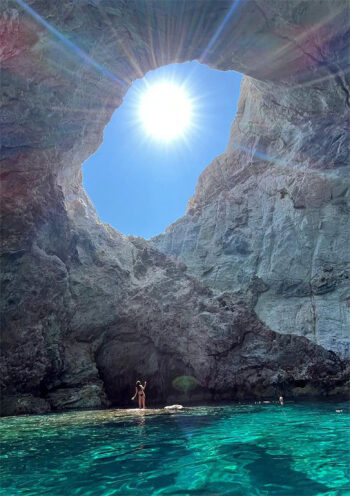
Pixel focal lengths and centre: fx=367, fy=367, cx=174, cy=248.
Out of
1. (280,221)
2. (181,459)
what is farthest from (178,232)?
(181,459)

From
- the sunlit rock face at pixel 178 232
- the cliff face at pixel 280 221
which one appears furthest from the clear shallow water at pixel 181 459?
the cliff face at pixel 280 221

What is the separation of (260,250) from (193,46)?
845 inches

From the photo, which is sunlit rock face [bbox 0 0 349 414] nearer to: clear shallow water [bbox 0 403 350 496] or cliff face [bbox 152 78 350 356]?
cliff face [bbox 152 78 350 356]

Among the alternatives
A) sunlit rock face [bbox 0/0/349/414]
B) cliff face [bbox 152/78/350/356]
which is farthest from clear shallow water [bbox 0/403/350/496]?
cliff face [bbox 152/78/350/356]

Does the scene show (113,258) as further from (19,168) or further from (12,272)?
(19,168)

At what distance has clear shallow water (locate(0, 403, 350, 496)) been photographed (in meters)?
6.36

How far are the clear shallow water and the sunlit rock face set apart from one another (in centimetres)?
1279

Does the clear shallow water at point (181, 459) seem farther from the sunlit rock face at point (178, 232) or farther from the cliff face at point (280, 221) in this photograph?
the cliff face at point (280, 221)

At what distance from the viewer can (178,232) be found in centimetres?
4475

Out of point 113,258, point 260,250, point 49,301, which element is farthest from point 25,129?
point 260,250

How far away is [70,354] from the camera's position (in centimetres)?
2689

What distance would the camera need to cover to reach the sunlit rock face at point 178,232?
18.1 m

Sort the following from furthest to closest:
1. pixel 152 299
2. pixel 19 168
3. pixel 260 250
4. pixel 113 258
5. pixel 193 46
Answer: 1. pixel 260 250
2. pixel 113 258
3. pixel 152 299
4. pixel 19 168
5. pixel 193 46

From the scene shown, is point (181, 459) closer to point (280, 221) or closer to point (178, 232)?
point (280, 221)
